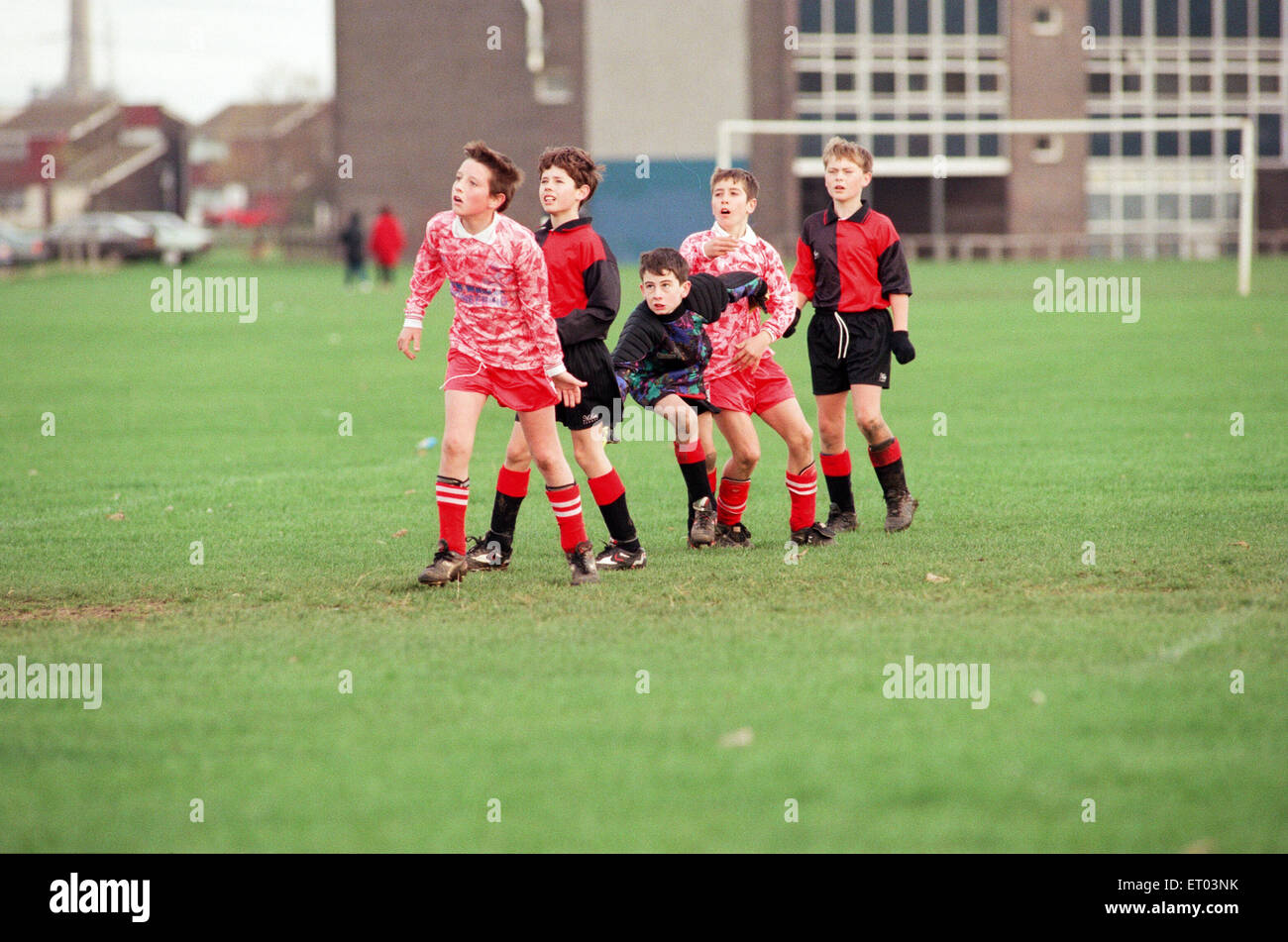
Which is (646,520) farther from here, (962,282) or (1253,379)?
(962,282)

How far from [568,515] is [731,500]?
48.2 inches

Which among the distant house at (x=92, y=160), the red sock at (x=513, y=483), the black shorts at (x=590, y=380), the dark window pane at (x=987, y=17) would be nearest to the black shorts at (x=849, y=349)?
the black shorts at (x=590, y=380)

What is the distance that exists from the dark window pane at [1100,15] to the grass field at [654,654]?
43907 millimetres

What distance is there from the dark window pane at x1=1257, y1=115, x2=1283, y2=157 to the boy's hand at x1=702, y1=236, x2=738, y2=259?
50916 mm

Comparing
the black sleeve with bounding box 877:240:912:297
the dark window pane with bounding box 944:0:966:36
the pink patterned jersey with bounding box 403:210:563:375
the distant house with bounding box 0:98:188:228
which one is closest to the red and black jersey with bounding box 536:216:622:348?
the pink patterned jersey with bounding box 403:210:563:375

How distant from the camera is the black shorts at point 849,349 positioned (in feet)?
26.3

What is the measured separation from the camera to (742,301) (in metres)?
7.72

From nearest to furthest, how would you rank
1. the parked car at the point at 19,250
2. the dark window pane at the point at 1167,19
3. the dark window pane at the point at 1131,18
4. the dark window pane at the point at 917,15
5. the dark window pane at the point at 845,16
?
the parked car at the point at 19,250 → the dark window pane at the point at 845,16 → the dark window pane at the point at 917,15 → the dark window pane at the point at 1167,19 → the dark window pane at the point at 1131,18

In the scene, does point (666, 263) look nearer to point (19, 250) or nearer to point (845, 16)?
point (845, 16)

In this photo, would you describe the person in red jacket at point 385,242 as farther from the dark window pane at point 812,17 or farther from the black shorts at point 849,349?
the black shorts at point 849,349

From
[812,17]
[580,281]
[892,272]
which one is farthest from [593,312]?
[812,17]

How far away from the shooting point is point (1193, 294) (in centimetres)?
2880

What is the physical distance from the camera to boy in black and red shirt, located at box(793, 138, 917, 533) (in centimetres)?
799

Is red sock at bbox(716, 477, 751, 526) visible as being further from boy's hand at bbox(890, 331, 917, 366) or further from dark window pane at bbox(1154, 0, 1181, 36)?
dark window pane at bbox(1154, 0, 1181, 36)
